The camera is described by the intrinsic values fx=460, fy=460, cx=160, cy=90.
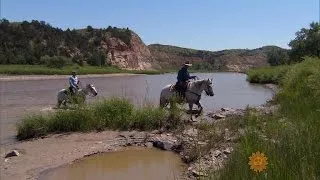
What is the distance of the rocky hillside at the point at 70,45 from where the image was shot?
102 metres

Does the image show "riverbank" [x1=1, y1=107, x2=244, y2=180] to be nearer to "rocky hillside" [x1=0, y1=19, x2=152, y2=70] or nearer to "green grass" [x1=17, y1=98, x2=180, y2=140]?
"green grass" [x1=17, y1=98, x2=180, y2=140]

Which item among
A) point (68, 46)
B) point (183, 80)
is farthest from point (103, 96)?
point (68, 46)

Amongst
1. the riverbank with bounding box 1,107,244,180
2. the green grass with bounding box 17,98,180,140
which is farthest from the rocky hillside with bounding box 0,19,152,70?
the riverbank with bounding box 1,107,244,180

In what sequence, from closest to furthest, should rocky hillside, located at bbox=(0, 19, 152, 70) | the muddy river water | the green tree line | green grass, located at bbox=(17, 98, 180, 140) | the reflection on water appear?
the reflection on water < green grass, located at bbox=(17, 98, 180, 140) < the muddy river water < the green tree line < rocky hillside, located at bbox=(0, 19, 152, 70)

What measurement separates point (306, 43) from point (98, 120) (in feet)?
212

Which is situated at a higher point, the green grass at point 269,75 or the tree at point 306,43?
the tree at point 306,43

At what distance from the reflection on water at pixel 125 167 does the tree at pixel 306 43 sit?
6319 cm

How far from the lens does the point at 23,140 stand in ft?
50.3

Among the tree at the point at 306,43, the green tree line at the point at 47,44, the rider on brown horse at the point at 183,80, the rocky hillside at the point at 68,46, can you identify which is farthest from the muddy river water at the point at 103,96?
the rocky hillside at the point at 68,46

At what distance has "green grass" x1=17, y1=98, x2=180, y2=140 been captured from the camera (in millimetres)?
15828

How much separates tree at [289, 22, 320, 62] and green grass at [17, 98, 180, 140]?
196 feet

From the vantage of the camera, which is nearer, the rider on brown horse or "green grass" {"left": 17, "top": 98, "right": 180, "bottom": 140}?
"green grass" {"left": 17, "top": 98, "right": 180, "bottom": 140}

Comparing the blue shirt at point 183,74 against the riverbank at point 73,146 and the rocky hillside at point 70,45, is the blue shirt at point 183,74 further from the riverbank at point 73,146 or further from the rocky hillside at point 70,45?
the rocky hillside at point 70,45

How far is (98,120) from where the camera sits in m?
16.2
